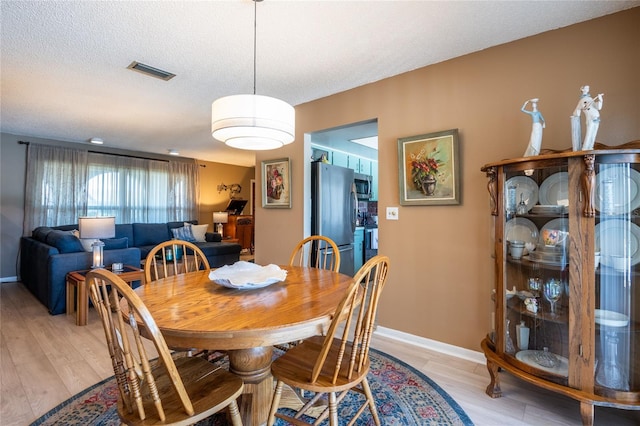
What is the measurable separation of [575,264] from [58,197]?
6.91 m

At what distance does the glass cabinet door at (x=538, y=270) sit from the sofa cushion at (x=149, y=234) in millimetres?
5813

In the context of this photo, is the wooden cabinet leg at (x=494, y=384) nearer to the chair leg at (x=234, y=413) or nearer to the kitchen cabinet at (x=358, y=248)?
the chair leg at (x=234, y=413)

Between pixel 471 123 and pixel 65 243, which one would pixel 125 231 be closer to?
pixel 65 243

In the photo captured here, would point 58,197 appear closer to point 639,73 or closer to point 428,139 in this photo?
point 428,139

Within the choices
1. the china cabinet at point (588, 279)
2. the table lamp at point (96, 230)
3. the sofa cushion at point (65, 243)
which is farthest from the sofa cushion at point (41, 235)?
the china cabinet at point (588, 279)

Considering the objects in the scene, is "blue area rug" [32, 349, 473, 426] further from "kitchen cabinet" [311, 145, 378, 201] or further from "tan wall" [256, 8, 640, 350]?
"kitchen cabinet" [311, 145, 378, 201]

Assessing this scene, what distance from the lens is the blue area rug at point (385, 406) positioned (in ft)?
5.33

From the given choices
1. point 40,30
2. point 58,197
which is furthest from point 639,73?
point 58,197

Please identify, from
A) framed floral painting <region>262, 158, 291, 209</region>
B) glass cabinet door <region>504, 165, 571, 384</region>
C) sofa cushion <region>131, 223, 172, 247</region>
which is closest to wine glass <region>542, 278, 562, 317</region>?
glass cabinet door <region>504, 165, 571, 384</region>

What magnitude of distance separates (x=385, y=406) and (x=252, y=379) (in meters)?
0.79

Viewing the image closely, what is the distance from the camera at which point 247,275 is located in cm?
172

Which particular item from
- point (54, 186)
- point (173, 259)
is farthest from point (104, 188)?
point (173, 259)

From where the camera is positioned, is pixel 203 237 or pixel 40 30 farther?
pixel 203 237

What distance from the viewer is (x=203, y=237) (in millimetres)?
6234
